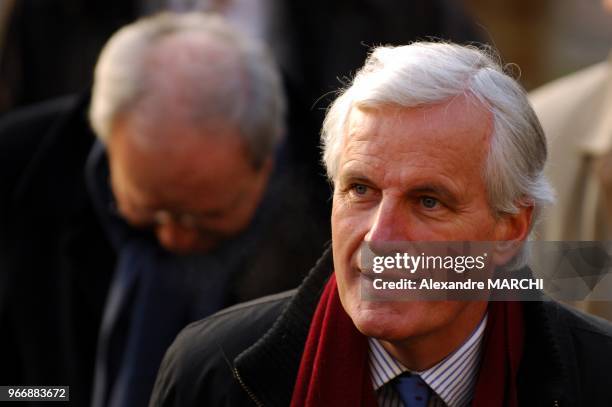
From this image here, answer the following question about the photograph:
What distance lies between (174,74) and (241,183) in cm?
47

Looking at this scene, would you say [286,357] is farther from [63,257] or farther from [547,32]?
[547,32]

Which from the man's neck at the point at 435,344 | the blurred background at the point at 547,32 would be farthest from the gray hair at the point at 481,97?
the blurred background at the point at 547,32

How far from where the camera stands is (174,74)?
14.6ft

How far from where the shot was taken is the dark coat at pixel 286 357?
267 centimetres

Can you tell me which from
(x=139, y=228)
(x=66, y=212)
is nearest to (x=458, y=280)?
(x=139, y=228)

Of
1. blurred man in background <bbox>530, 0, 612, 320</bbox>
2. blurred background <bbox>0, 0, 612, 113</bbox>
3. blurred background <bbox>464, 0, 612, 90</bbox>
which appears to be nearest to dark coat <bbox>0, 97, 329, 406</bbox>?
blurred man in background <bbox>530, 0, 612, 320</bbox>

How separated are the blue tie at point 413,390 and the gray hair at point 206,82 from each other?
177 centimetres

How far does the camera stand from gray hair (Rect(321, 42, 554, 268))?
2.52m

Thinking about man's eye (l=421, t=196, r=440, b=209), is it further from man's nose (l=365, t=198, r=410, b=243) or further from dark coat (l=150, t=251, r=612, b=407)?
dark coat (l=150, t=251, r=612, b=407)

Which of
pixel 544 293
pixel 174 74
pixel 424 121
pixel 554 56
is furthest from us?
pixel 554 56

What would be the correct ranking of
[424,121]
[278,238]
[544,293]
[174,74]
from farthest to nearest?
[174,74] → [278,238] → [544,293] → [424,121]

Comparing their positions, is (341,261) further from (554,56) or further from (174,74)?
(554,56)

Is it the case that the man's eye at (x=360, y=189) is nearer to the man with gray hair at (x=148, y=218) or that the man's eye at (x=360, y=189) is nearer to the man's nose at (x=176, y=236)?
the man with gray hair at (x=148, y=218)

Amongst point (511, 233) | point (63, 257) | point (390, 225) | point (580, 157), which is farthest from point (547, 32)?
point (390, 225)
